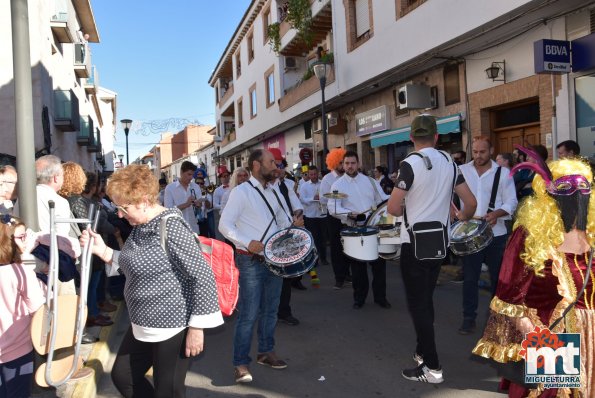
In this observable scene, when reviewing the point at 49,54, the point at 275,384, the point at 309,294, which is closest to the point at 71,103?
the point at 49,54

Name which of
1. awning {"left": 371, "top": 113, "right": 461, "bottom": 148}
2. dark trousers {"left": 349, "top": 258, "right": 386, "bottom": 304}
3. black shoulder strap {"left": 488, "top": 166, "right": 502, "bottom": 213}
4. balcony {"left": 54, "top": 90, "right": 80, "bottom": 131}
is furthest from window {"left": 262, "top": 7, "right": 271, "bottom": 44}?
black shoulder strap {"left": 488, "top": 166, "right": 502, "bottom": 213}

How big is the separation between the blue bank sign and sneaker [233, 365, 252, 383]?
6896mm

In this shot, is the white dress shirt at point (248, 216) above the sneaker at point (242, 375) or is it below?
above

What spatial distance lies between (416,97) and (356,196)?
6.76 m

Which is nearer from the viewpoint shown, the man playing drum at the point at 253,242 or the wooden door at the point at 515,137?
the man playing drum at the point at 253,242

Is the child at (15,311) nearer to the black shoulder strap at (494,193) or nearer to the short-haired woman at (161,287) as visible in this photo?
the short-haired woman at (161,287)

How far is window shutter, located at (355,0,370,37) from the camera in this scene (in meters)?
14.3

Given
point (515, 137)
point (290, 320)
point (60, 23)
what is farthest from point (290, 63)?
point (290, 320)

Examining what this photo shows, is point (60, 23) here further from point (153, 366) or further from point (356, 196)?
point (153, 366)

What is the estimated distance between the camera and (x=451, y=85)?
11961 mm

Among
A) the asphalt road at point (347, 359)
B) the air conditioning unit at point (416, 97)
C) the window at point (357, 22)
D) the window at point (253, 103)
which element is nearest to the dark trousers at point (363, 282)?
the asphalt road at point (347, 359)

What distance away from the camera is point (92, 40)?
2392 centimetres

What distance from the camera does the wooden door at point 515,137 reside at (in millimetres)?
10008

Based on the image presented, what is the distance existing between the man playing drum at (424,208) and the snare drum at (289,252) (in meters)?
0.77
